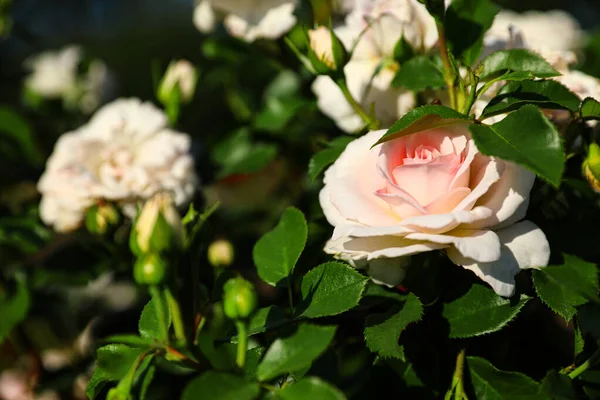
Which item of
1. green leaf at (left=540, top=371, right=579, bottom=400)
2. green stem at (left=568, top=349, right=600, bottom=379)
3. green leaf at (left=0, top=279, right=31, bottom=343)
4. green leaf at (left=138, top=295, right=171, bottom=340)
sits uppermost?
green leaf at (left=138, top=295, right=171, bottom=340)

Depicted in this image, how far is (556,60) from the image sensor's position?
2.20 ft

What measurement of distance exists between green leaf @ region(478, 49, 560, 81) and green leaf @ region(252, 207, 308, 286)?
0.69ft

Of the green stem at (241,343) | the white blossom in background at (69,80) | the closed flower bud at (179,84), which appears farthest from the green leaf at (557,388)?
the white blossom in background at (69,80)

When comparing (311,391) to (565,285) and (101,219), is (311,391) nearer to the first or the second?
(565,285)

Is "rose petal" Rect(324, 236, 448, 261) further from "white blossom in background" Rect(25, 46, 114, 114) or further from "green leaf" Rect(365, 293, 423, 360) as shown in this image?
"white blossom in background" Rect(25, 46, 114, 114)

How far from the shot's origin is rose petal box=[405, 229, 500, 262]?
47 centimetres

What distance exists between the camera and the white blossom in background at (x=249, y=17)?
848 mm

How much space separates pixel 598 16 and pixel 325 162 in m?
3.33

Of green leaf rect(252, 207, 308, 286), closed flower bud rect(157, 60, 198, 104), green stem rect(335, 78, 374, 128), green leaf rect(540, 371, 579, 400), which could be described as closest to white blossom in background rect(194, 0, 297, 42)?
closed flower bud rect(157, 60, 198, 104)

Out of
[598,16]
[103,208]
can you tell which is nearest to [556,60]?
[103,208]

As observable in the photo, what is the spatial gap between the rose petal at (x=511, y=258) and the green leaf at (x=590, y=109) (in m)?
0.11

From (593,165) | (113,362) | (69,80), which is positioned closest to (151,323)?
(113,362)

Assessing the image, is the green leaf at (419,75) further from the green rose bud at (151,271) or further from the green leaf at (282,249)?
the green rose bud at (151,271)

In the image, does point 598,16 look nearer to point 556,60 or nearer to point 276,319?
point 556,60
